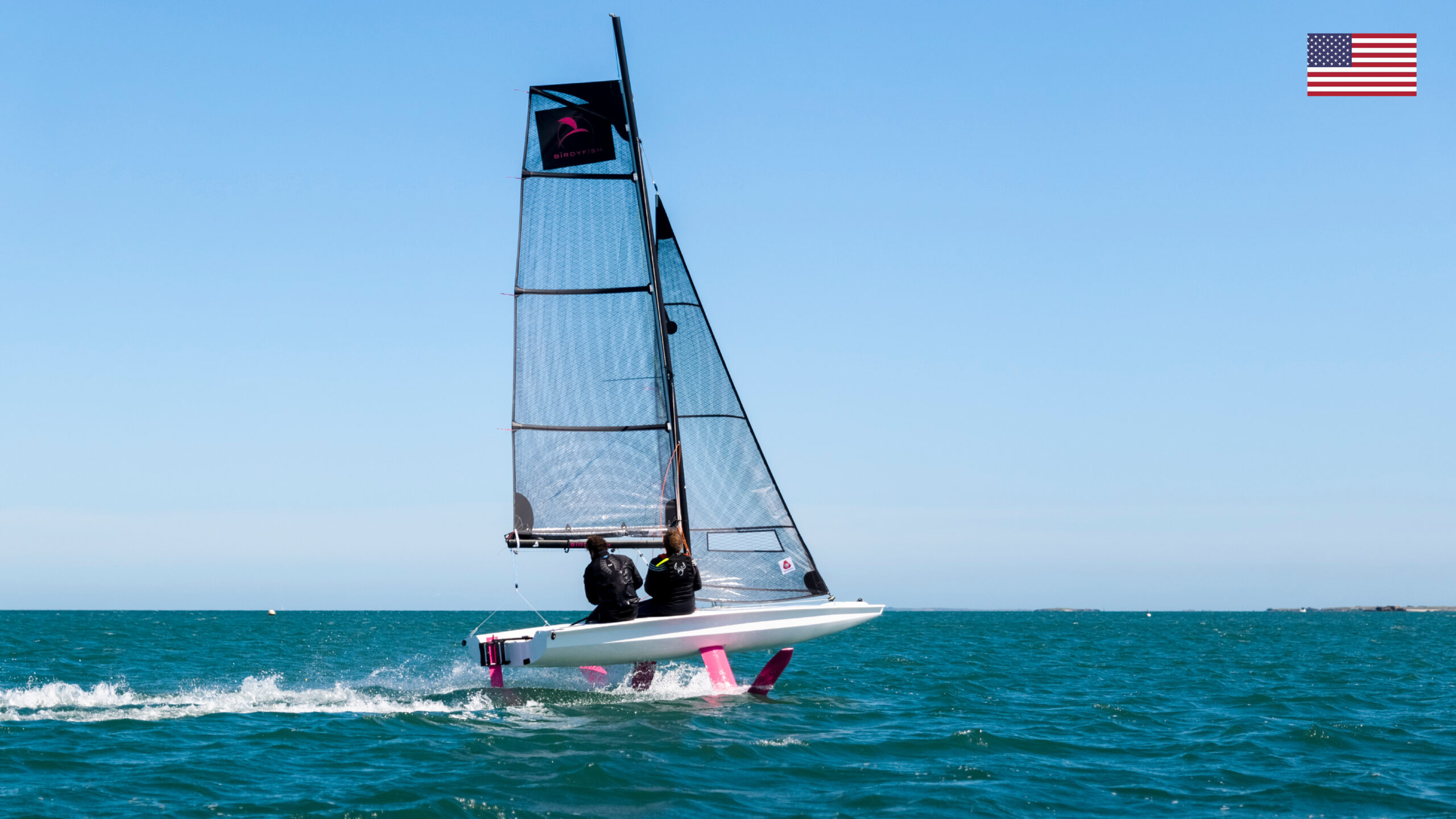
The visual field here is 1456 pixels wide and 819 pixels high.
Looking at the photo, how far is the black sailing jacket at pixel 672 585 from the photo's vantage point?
1622cm

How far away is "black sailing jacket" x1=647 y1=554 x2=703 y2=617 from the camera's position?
16.2 metres

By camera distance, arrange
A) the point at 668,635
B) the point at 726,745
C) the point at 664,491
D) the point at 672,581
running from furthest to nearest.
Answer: the point at 664,491
the point at 672,581
the point at 668,635
the point at 726,745

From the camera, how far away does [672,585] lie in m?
16.2

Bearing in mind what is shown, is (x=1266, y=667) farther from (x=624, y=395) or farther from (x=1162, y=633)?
(x=1162, y=633)

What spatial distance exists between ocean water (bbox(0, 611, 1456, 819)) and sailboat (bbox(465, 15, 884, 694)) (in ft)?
6.45

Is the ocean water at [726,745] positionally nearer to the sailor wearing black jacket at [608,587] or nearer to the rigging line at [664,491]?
the sailor wearing black jacket at [608,587]

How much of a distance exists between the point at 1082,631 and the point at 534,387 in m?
55.1

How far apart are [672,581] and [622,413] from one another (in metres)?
2.90

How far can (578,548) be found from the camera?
17.2 metres

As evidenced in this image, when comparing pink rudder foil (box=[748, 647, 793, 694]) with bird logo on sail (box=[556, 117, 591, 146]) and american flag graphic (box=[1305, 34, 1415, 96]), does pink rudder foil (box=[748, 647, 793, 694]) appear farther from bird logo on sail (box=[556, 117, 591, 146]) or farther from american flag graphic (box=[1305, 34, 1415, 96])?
american flag graphic (box=[1305, 34, 1415, 96])

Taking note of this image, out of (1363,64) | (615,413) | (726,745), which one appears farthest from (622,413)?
(1363,64)

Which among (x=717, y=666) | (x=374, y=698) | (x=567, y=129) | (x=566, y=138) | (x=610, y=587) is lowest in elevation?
(x=374, y=698)

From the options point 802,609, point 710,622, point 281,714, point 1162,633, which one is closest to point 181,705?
point 281,714

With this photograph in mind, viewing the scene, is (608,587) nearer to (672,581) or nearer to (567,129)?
(672,581)
